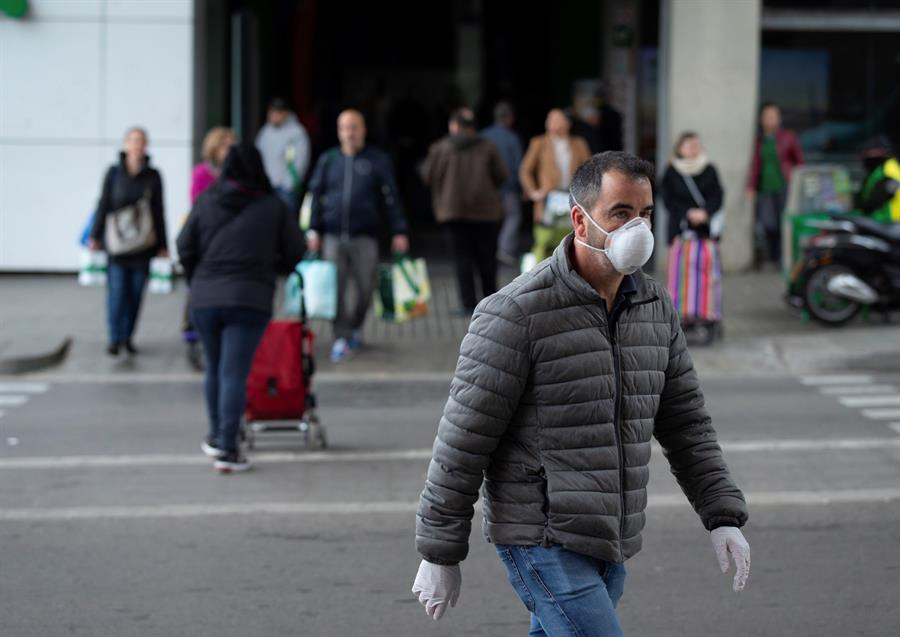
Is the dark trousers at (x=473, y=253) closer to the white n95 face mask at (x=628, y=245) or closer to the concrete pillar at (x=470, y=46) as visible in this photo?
the white n95 face mask at (x=628, y=245)

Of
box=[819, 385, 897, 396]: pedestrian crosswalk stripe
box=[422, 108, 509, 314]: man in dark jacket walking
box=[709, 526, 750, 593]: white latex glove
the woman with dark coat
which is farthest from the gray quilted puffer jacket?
box=[422, 108, 509, 314]: man in dark jacket walking

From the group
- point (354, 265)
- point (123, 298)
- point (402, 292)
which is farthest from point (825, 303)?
point (123, 298)

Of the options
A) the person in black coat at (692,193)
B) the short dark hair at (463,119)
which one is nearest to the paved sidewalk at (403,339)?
the person in black coat at (692,193)

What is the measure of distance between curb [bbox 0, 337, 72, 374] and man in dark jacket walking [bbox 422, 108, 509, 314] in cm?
352

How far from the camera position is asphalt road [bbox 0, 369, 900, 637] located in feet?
19.8

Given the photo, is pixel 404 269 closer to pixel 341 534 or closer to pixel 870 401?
pixel 870 401

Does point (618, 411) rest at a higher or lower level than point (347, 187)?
lower

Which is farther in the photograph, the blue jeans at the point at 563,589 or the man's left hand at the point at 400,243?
the man's left hand at the point at 400,243

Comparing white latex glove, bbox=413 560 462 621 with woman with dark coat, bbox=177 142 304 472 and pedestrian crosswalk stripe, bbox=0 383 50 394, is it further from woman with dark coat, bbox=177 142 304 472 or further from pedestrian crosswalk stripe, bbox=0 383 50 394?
pedestrian crosswalk stripe, bbox=0 383 50 394

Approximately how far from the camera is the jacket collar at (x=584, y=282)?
152 inches

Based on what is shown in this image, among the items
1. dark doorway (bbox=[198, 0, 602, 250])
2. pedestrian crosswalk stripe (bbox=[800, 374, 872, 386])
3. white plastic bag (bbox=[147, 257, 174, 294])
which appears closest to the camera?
pedestrian crosswalk stripe (bbox=[800, 374, 872, 386])

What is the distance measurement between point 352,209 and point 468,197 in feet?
5.73

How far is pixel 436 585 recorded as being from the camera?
3.85m

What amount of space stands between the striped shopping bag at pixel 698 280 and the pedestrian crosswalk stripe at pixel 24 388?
5113 mm
